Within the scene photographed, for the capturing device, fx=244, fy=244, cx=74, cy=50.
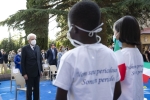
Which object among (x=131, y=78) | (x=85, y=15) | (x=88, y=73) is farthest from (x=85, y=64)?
(x=131, y=78)

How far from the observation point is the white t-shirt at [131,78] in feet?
7.36

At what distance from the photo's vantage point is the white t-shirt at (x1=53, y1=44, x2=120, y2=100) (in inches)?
63.2

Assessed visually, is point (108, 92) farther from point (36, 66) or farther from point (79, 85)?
point (36, 66)

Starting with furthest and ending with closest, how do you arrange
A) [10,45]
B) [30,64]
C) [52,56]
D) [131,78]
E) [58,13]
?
[10,45], [58,13], [52,56], [30,64], [131,78]

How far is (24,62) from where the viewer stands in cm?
583

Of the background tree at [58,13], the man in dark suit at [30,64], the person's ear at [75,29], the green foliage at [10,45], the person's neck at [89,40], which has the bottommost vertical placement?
the man in dark suit at [30,64]

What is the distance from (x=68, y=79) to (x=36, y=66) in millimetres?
4390

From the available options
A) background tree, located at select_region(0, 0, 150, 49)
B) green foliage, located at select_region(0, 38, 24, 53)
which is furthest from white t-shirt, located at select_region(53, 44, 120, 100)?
green foliage, located at select_region(0, 38, 24, 53)

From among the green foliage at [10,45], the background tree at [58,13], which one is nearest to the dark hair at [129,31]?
the background tree at [58,13]

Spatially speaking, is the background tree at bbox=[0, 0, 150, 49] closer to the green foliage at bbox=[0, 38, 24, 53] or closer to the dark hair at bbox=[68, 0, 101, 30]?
the dark hair at bbox=[68, 0, 101, 30]

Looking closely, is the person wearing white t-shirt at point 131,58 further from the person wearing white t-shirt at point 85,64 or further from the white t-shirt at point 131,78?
the person wearing white t-shirt at point 85,64

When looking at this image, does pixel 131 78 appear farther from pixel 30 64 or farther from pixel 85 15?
pixel 30 64

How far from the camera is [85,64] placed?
1653mm

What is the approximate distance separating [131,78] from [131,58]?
19 centimetres
